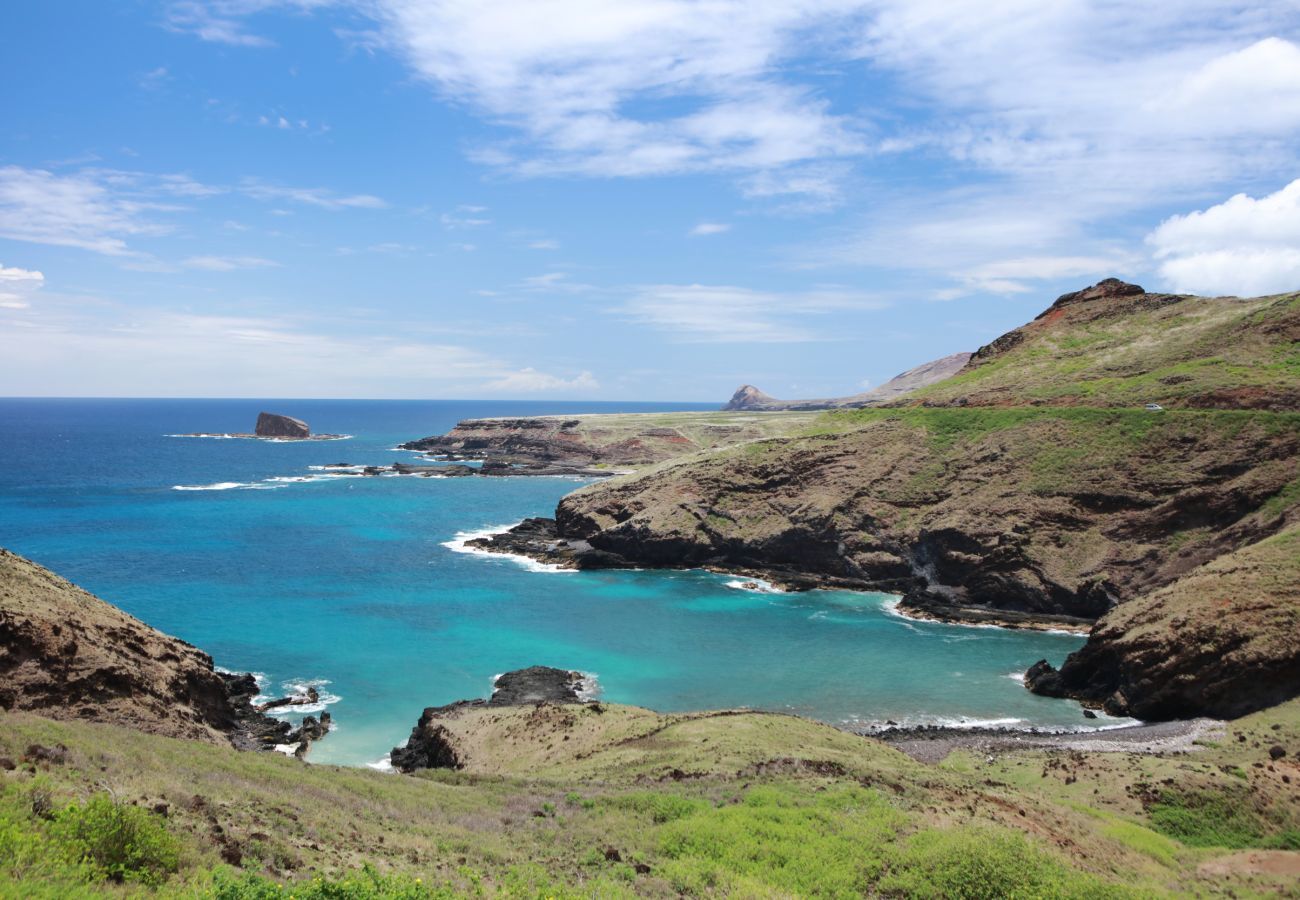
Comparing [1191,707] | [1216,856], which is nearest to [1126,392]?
[1191,707]

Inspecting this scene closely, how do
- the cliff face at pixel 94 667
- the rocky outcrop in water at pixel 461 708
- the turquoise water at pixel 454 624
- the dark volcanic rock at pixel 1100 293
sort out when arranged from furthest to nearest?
the dark volcanic rock at pixel 1100 293
the turquoise water at pixel 454 624
the rocky outcrop in water at pixel 461 708
the cliff face at pixel 94 667

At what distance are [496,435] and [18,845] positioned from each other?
6588 inches

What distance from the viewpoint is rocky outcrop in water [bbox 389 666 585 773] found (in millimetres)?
32125

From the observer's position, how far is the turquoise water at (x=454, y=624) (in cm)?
4238

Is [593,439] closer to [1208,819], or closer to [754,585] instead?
[754,585]

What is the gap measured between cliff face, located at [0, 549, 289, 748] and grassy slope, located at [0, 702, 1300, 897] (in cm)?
351

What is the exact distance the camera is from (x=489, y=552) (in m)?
77.9

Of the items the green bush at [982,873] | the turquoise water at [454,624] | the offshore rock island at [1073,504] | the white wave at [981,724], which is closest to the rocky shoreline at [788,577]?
the offshore rock island at [1073,504]

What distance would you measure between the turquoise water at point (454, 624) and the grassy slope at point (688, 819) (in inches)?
503

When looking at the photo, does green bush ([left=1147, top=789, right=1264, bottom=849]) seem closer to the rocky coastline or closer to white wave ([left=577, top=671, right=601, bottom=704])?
white wave ([left=577, top=671, right=601, bottom=704])

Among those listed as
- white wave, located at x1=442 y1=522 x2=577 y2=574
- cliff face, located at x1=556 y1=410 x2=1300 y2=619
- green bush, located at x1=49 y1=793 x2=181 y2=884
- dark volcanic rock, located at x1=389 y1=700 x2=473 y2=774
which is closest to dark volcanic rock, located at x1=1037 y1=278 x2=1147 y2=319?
cliff face, located at x1=556 y1=410 x2=1300 y2=619

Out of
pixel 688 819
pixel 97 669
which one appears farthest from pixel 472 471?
pixel 688 819

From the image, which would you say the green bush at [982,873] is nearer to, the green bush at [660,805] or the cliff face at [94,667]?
the green bush at [660,805]

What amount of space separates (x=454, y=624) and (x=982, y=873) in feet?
144
